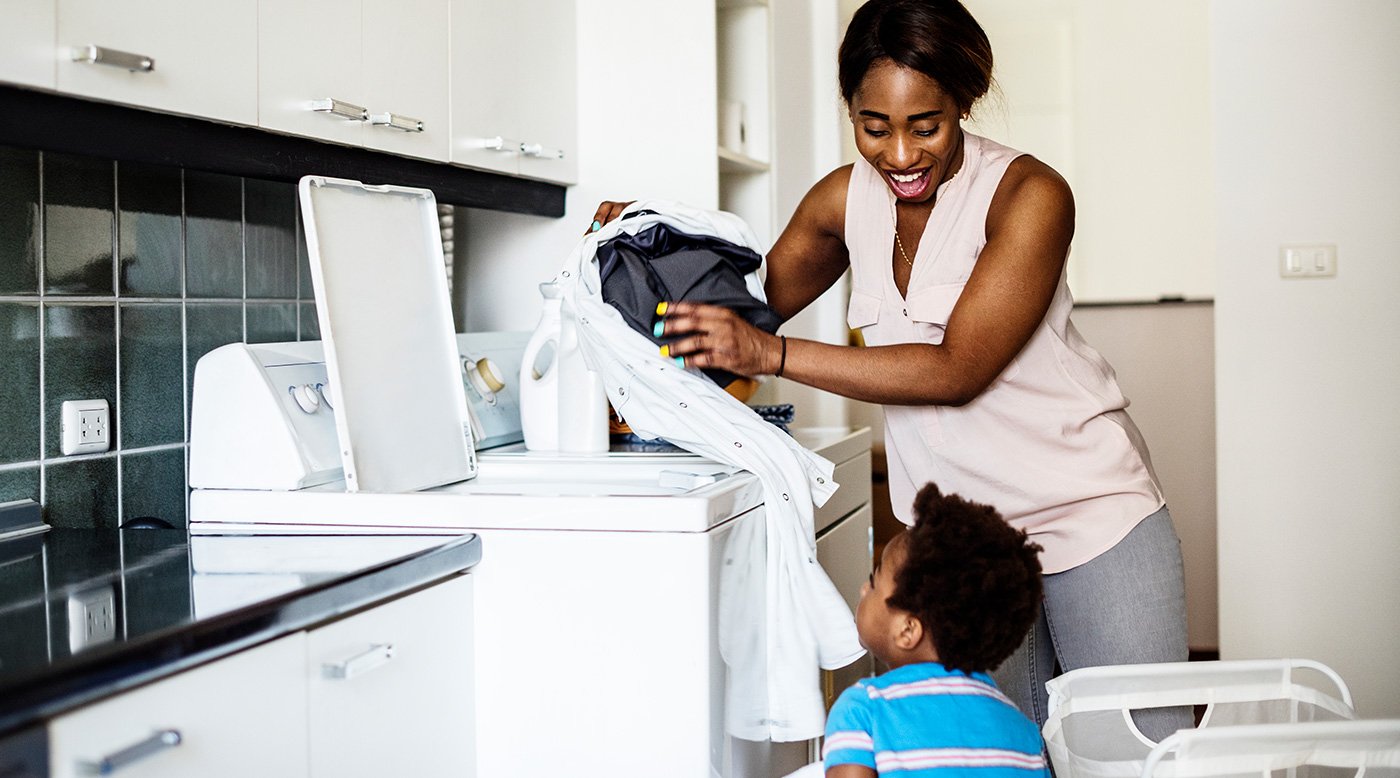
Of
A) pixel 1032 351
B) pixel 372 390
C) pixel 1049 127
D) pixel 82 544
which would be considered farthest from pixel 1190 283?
pixel 82 544

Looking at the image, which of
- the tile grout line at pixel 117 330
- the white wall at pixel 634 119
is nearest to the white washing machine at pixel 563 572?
the tile grout line at pixel 117 330

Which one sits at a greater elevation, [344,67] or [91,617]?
[344,67]

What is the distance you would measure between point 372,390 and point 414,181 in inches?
16.3

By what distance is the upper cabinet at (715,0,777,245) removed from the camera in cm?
272

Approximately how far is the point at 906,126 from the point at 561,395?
71 centimetres

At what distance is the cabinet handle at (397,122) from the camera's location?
1744 mm

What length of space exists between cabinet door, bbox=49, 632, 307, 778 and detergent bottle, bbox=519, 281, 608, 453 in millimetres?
818

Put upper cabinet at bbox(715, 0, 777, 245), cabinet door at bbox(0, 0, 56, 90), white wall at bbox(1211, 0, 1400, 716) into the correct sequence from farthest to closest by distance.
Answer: white wall at bbox(1211, 0, 1400, 716) → upper cabinet at bbox(715, 0, 777, 245) → cabinet door at bbox(0, 0, 56, 90)

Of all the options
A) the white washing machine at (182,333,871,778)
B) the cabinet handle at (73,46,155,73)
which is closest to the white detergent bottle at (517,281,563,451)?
the white washing machine at (182,333,871,778)

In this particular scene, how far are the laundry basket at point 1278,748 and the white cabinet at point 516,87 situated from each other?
1357 mm

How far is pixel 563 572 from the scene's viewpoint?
149 centimetres

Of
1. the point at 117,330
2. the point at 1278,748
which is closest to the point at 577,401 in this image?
the point at 117,330

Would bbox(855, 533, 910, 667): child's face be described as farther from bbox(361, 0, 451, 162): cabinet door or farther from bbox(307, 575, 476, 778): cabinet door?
bbox(361, 0, 451, 162): cabinet door

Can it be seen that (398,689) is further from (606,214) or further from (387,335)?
(606,214)
